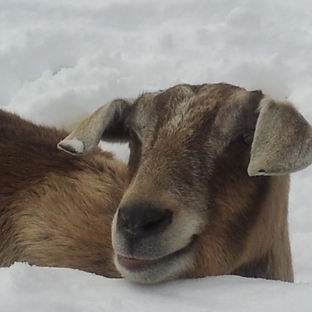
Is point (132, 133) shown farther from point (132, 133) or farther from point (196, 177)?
point (196, 177)

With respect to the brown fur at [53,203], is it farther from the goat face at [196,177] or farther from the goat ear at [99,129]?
the goat face at [196,177]

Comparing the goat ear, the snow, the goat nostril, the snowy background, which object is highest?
the snowy background

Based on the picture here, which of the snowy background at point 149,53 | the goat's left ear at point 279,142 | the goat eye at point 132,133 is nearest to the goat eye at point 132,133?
the goat eye at point 132,133

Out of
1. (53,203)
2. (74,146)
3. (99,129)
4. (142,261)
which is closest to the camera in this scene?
(142,261)

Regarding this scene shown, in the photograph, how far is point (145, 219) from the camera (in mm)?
2725

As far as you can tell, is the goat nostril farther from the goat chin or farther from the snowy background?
the snowy background

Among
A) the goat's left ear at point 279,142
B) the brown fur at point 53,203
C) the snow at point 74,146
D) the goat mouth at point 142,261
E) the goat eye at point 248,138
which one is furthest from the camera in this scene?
the brown fur at point 53,203

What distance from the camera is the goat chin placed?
282cm

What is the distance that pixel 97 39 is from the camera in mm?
8188

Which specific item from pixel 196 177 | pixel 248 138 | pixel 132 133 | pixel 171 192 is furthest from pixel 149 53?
pixel 171 192

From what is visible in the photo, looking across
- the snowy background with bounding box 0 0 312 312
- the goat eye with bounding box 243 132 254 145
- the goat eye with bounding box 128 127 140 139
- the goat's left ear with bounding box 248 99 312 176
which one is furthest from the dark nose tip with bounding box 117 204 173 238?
the snowy background with bounding box 0 0 312 312

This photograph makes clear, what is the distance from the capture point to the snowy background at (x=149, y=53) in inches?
253

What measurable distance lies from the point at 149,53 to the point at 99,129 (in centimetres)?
440

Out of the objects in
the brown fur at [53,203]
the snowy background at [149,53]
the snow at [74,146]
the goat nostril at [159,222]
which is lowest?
the brown fur at [53,203]
